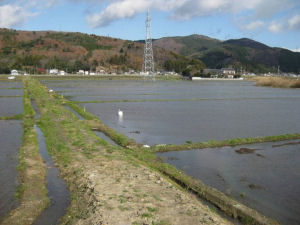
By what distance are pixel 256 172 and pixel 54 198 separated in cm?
688

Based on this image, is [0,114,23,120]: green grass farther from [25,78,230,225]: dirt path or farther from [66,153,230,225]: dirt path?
[66,153,230,225]: dirt path

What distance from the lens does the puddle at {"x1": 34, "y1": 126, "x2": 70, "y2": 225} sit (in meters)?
7.64

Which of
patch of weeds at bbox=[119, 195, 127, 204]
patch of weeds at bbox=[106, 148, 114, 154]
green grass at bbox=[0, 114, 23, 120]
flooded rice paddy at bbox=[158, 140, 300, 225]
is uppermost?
green grass at bbox=[0, 114, 23, 120]

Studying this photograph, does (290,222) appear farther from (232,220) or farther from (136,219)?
(136,219)

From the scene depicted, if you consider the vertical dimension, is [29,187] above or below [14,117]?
below

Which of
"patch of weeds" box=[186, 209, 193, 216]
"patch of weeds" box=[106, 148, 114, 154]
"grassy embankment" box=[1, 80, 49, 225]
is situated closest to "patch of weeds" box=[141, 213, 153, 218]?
"patch of weeds" box=[186, 209, 193, 216]

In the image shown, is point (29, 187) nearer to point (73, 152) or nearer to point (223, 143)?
point (73, 152)

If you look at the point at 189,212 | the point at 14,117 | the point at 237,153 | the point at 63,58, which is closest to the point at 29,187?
the point at 189,212

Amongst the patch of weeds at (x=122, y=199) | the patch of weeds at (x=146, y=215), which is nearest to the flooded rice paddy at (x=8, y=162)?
the patch of weeds at (x=122, y=199)

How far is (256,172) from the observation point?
447 inches

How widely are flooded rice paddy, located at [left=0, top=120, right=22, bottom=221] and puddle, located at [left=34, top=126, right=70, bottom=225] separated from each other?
3.10 ft

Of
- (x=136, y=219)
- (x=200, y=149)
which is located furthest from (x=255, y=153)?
(x=136, y=219)

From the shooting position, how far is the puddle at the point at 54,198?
7.64 metres

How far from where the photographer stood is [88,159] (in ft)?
39.0
